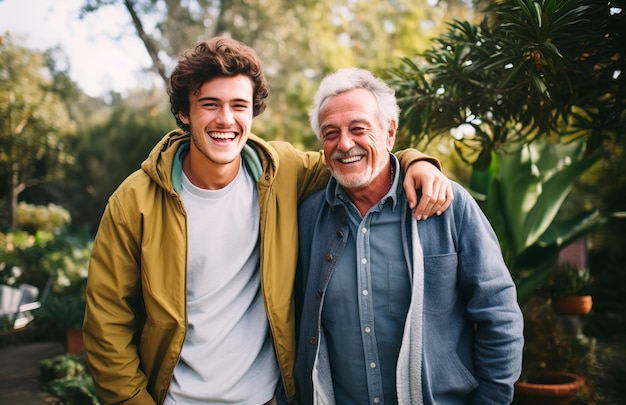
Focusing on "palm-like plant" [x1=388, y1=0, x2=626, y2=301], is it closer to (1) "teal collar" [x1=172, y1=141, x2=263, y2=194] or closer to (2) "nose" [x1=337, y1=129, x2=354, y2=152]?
(2) "nose" [x1=337, y1=129, x2=354, y2=152]

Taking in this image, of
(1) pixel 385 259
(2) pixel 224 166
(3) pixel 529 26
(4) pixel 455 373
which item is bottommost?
(4) pixel 455 373

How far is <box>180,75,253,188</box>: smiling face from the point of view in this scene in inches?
93.5

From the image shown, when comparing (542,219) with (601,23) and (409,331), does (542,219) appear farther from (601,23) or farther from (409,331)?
(409,331)

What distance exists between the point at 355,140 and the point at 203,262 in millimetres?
914

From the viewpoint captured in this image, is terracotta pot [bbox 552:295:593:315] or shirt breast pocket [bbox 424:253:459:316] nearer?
shirt breast pocket [bbox 424:253:459:316]

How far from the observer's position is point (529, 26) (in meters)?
2.28

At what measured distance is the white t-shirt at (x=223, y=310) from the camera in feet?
7.41

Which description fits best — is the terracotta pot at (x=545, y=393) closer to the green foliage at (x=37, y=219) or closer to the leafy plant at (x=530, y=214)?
the leafy plant at (x=530, y=214)

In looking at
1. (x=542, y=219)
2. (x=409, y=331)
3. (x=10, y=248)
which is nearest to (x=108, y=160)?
(x=10, y=248)

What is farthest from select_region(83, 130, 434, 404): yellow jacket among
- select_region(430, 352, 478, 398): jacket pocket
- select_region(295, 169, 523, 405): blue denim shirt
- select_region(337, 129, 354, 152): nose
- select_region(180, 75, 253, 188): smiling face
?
select_region(430, 352, 478, 398): jacket pocket

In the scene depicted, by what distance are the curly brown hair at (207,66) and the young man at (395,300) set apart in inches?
20.7

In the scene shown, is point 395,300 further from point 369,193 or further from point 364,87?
point 364,87

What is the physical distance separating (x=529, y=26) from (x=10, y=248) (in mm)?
10026

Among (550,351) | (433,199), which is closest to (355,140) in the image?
(433,199)
